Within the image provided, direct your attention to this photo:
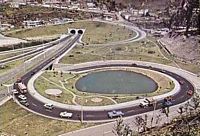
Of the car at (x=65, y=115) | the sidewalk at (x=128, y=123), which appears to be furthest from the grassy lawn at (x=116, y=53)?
the sidewalk at (x=128, y=123)

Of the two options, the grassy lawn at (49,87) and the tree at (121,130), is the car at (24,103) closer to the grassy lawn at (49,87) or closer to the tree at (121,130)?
the grassy lawn at (49,87)

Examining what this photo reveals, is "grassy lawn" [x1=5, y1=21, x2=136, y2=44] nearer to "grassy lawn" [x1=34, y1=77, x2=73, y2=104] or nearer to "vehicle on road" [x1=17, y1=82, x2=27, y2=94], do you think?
"grassy lawn" [x1=34, y1=77, x2=73, y2=104]

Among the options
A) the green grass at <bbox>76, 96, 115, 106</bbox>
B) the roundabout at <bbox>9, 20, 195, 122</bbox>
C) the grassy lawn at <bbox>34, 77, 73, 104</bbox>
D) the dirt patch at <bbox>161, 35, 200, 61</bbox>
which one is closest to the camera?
the roundabout at <bbox>9, 20, 195, 122</bbox>

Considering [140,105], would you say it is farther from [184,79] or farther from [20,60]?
[20,60]

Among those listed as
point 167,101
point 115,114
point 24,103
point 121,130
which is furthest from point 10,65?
point 121,130

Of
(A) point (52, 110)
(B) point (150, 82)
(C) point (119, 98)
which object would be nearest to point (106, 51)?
(B) point (150, 82)

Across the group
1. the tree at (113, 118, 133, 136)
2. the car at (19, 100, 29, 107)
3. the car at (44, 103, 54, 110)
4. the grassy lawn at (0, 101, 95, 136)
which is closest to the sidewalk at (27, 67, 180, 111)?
the car at (44, 103, 54, 110)

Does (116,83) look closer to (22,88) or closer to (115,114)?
(115,114)
